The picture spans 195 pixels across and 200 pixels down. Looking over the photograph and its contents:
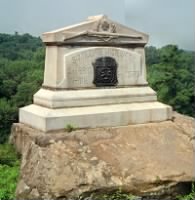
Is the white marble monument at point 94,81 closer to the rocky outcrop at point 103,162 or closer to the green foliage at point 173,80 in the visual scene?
the rocky outcrop at point 103,162

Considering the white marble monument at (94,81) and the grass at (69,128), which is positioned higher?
the white marble monument at (94,81)

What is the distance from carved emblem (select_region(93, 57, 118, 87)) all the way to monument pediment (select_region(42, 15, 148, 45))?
0.26 m

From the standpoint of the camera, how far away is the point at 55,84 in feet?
22.6

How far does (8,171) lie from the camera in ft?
23.3

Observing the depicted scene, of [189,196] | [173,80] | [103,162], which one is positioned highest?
[173,80]

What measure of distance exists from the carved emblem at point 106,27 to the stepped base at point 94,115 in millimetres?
1087

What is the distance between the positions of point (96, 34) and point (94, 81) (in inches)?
26.2

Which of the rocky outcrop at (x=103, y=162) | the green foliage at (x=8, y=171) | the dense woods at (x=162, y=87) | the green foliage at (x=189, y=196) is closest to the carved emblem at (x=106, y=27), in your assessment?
the rocky outcrop at (x=103, y=162)

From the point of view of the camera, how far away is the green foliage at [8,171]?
6254 mm

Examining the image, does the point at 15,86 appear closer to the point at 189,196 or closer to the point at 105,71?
the point at 105,71

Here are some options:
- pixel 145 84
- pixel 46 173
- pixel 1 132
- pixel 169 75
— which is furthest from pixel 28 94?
pixel 46 173

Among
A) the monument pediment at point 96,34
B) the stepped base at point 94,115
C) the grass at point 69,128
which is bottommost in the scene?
the grass at point 69,128

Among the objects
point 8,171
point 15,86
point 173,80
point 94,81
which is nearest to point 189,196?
point 94,81

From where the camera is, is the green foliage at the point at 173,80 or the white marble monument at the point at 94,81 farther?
the green foliage at the point at 173,80
